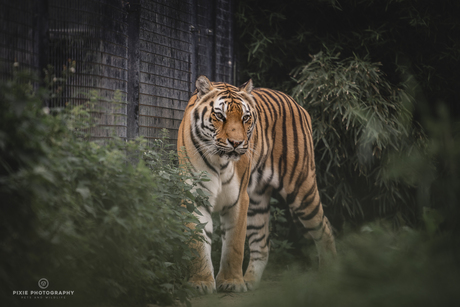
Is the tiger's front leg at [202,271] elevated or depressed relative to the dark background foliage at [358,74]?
depressed

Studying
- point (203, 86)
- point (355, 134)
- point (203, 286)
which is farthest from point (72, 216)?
point (355, 134)

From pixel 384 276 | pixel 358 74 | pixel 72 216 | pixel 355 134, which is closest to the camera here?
pixel 384 276

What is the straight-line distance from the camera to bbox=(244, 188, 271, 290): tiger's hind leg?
13.9ft

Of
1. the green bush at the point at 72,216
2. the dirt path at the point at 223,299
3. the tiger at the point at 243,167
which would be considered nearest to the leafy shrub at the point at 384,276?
the green bush at the point at 72,216

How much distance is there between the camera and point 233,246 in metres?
3.54

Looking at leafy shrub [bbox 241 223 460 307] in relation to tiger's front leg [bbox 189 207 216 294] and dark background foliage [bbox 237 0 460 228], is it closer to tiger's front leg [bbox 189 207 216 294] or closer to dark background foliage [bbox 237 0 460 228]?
tiger's front leg [bbox 189 207 216 294]

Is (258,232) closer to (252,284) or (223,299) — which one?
(252,284)

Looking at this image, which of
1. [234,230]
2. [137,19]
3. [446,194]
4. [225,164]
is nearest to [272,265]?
[234,230]

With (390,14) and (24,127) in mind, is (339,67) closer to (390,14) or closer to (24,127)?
(390,14)

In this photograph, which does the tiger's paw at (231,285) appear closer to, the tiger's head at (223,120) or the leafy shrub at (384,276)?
the tiger's head at (223,120)

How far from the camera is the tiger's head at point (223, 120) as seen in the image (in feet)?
11.0

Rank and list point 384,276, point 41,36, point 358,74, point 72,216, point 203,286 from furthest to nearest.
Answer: point 358,74
point 203,286
point 41,36
point 72,216
point 384,276

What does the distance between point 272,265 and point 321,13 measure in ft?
10.0

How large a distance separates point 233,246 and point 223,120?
99 centimetres
